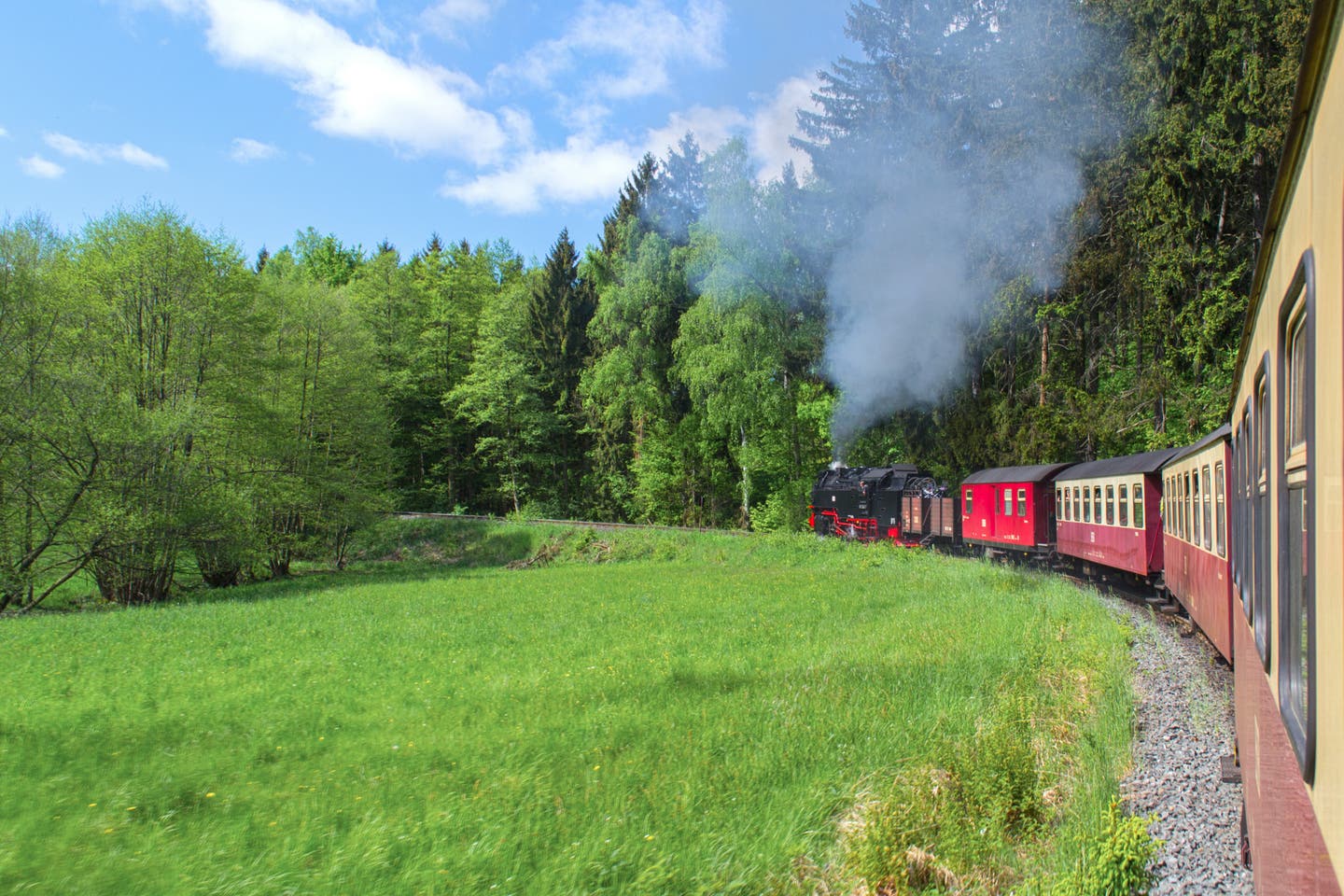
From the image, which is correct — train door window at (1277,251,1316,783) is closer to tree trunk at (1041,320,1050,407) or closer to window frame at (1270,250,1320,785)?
window frame at (1270,250,1320,785)

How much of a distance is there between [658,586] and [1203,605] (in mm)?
13104

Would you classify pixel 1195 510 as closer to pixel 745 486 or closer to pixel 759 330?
pixel 759 330

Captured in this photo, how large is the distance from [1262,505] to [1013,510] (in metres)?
18.6

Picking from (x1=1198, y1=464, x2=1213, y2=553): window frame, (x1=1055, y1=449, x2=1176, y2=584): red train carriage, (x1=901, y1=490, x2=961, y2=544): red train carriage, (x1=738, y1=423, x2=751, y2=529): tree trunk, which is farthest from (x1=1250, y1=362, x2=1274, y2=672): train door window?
(x1=738, y1=423, x2=751, y2=529): tree trunk

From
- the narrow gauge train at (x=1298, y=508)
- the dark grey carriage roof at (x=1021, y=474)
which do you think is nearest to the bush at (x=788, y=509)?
the dark grey carriage roof at (x=1021, y=474)

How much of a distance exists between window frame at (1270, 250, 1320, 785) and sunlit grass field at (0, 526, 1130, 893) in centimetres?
327

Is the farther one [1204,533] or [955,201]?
[955,201]

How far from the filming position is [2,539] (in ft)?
60.9

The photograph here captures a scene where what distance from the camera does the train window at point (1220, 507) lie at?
7262mm

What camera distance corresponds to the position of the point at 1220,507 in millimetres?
7578

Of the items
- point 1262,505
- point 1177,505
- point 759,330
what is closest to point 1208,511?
point 1177,505

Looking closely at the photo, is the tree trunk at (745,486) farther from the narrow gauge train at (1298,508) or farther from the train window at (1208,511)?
the narrow gauge train at (1298,508)

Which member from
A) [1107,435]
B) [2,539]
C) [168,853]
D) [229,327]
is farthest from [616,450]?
[168,853]

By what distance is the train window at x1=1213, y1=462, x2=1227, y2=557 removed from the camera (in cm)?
726
